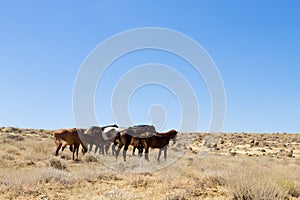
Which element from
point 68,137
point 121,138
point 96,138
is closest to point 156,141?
point 121,138

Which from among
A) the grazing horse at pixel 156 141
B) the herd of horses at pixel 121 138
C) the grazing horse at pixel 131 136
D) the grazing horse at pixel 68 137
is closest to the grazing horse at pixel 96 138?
the herd of horses at pixel 121 138

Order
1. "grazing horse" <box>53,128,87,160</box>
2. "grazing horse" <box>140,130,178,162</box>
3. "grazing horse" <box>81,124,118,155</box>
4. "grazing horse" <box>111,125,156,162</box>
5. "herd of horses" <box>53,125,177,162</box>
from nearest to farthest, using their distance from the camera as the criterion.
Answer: "grazing horse" <box>140,130,178,162</box> < "herd of horses" <box>53,125,177,162</box> < "grazing horse" <box>111,125,156,162</box> < "grazing horse" <box>53,128,87,160</box> < "grazing horse" <box>81,124,118,155</box>

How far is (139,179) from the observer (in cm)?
877

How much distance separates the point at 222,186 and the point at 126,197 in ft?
9.82

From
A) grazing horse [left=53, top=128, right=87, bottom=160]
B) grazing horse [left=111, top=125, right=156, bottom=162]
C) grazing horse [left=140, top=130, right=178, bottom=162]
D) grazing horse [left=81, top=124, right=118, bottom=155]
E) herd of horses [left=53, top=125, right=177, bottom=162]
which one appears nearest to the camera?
grazing horse [left=140, top=130, right=178, bottom=162]

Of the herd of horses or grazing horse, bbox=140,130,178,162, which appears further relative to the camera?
the herd of horses

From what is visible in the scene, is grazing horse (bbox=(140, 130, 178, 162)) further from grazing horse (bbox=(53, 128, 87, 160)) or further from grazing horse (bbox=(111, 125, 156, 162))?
grazing horse (bbox=(53, 128, 87, 160))

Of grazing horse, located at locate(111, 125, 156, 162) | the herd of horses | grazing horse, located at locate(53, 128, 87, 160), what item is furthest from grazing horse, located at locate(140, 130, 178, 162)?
grazing horse, located at locate(53, 128, 87, 160)

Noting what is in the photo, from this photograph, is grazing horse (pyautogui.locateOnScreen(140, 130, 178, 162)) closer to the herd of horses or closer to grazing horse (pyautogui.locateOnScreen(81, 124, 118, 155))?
the herd of horses

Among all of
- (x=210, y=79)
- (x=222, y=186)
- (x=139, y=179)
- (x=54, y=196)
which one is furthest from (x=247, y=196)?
(x=210, y=79)

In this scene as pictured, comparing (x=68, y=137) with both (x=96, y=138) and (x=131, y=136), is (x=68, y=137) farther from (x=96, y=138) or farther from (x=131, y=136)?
(x=131, y=136)

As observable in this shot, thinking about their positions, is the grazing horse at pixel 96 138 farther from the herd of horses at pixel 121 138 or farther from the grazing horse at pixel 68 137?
the grazing horse at pixel 68 137

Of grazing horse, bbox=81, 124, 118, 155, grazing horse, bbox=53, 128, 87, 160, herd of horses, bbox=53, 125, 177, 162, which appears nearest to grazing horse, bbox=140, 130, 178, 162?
herd of horses, bbox=53, 125, 177, 162

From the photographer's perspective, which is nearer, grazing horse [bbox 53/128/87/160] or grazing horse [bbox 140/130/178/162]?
grazing horse [bbox 140/130/178/162]
